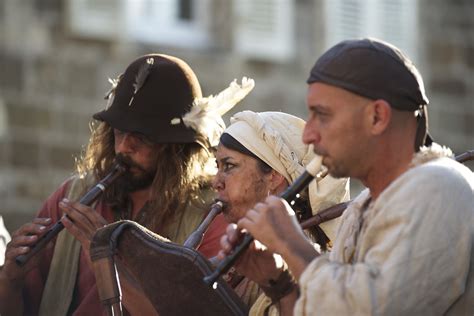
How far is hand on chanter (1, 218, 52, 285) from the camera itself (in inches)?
233

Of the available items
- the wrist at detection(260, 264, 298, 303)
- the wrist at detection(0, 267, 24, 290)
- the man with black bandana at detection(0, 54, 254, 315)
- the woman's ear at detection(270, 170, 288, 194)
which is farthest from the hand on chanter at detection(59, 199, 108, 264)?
the wrist at detection(260, 264, 298, 303)

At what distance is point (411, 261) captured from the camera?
3809 mm

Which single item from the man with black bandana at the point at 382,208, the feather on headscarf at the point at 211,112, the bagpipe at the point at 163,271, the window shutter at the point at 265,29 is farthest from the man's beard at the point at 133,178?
the window shutter at the point at 265,29

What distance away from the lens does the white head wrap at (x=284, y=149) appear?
5262 mm

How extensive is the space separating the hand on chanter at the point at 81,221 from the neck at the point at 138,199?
441 mm

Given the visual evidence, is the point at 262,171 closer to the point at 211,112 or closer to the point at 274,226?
the point at 211,112

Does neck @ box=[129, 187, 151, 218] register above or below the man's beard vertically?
below

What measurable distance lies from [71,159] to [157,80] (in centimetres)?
449

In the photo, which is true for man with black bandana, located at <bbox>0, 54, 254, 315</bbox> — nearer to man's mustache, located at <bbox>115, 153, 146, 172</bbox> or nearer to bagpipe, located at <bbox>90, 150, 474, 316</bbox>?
man's mustache, located at <bbox>115, 153, 146, 172</bbox>

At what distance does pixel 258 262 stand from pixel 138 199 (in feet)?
5.88

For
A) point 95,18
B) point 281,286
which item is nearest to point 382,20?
point 95,18

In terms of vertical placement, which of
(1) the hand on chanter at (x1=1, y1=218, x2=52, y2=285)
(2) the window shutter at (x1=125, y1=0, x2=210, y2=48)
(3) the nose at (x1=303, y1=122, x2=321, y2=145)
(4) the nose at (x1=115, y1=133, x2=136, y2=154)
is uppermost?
(3) the nose at (x1=303, y1=122, x2=321, y2=145)

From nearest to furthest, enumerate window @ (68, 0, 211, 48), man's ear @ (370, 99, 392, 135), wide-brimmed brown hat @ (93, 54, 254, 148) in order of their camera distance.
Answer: man's ear @ (370, 99, 392, 135) → wide-brimmed brown hat @ (93, 54, 254, 148) → window @ (68, 0, 211, 48)

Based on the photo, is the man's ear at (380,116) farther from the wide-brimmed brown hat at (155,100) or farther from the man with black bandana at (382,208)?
the wide-brimmed brown hat at (155,100)
